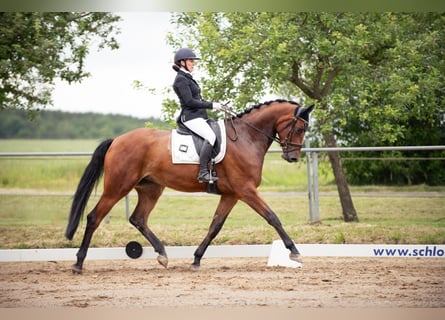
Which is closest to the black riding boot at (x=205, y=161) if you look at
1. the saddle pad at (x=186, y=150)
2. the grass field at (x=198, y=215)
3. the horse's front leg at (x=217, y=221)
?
the saddle pad at (x=186, y=150)

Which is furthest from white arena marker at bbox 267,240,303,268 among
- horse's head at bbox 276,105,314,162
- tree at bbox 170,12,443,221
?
tree at bbox 170,12,443,221

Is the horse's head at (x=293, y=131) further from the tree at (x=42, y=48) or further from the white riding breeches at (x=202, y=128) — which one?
the tree at (x=42, y=48)

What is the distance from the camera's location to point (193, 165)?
22.4 ft

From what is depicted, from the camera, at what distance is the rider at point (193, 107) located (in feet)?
21.9

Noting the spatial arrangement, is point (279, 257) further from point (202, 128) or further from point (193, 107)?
point (193, 107)

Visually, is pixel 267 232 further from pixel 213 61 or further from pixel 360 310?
pixel 360 310

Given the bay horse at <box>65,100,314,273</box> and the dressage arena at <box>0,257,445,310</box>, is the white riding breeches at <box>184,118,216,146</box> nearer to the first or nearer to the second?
the bay horse at <box>65,100,314,273</box>

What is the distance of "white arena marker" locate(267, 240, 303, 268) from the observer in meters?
7.02

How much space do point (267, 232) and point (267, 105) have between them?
2.08 meters

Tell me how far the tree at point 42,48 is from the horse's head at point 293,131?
3.13m

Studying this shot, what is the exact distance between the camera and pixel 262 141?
6.92 m

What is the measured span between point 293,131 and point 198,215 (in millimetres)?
3068

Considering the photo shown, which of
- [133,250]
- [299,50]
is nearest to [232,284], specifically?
[133,250]

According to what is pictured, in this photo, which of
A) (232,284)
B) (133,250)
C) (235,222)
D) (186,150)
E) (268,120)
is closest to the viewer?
(232,284)
